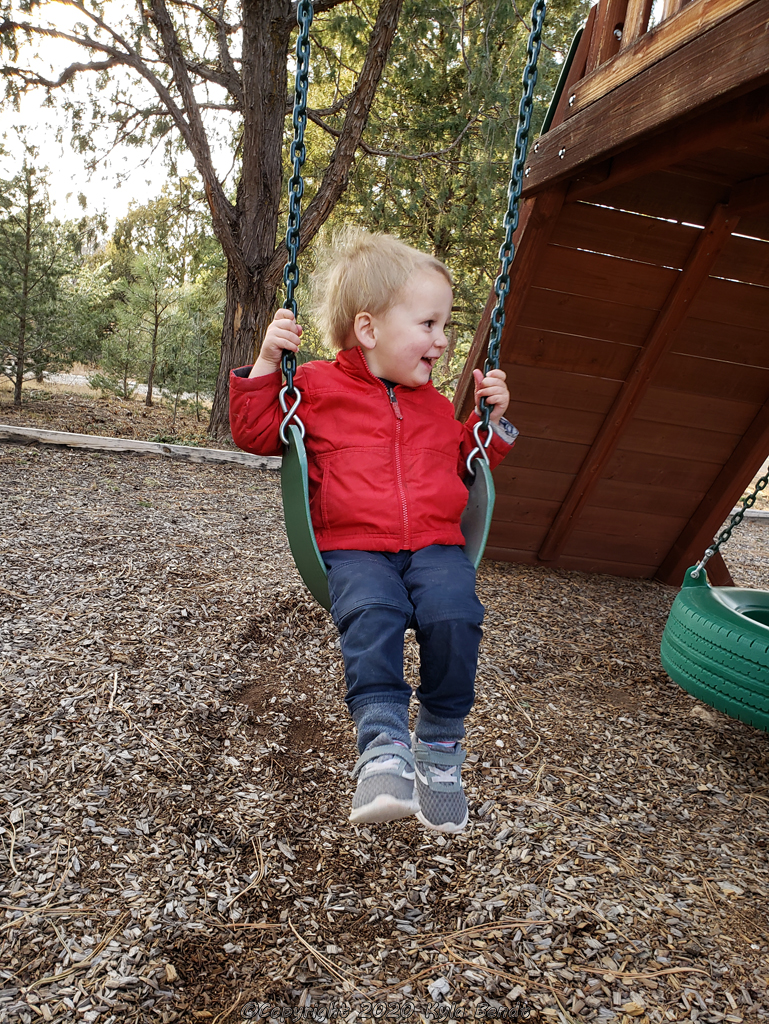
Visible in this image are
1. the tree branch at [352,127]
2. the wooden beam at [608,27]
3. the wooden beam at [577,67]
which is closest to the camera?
the wooden beam at [608,27]

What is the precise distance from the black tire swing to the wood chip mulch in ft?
2.82

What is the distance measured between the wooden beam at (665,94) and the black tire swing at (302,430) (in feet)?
1.66

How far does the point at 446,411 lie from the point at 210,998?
160cm

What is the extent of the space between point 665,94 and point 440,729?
207cm

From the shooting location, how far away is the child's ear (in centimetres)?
199

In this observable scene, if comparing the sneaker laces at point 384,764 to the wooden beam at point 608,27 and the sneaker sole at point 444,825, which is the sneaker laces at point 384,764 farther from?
the wooden beam at point 608,27

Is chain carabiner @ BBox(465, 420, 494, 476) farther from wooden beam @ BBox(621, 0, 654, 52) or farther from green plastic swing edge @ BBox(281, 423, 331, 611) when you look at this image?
wooden beam @ BBox(621, 0, 654, 52)

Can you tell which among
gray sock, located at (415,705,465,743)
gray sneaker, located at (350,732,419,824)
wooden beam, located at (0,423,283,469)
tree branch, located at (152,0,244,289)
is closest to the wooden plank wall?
gray sock, located at (415,705,465,743)

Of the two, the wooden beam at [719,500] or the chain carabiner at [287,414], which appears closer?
the chain carabiner at [287,414]

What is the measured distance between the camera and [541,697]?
127 inches

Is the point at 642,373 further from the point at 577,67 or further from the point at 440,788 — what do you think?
the point at 440,788

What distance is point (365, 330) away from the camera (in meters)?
2.00

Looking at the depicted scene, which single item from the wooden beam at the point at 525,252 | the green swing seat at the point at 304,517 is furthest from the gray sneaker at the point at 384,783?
the wooden beam at the point at 525,252

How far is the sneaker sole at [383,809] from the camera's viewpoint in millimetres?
1489
